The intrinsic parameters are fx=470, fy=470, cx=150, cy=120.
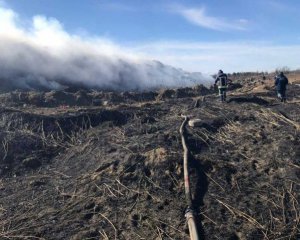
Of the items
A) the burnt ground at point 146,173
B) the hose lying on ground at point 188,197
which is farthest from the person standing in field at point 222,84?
the hose lying on ground at point 188,197

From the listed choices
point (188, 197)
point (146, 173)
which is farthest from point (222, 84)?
point (188, 197)

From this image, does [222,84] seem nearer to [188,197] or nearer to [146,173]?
[146,173]

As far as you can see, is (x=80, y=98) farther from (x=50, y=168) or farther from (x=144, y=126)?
(x=50, y=168)

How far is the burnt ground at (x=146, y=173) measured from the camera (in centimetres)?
881

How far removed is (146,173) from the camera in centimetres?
1077

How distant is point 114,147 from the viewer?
1279cm

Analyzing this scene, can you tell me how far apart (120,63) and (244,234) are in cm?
2808

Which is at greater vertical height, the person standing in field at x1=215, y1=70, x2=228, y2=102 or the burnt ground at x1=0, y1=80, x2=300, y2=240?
the person standing in field at x1=215, y1=70, x2=228, y2=102

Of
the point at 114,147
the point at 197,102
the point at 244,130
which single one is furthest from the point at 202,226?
the point at 197,102

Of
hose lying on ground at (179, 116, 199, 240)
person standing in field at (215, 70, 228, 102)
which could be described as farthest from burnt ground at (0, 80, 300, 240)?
person standing in field at (215, 70, 228, 102)

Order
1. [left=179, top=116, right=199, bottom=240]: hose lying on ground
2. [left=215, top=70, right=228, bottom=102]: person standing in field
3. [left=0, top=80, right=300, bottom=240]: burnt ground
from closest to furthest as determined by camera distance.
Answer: [left=179, top=116, right=199, bottom=240]: hose lying on ground, [left=0, top=80, right=300, bottom=240]: burnt ground, [left=215, top=70, right=228, bottom=102]: person standing in field

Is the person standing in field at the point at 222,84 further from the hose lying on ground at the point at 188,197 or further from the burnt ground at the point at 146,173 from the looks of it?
the hose lying on ground at the point at 188,197

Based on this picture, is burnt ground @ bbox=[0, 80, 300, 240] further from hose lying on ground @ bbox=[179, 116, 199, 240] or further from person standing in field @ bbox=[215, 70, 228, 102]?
person standing in field @ bbox=[215, 70, 228, 102]

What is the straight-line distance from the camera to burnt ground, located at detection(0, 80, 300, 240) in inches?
347
